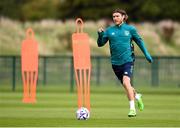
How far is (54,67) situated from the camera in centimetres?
4378

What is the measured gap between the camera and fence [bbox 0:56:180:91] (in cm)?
4150

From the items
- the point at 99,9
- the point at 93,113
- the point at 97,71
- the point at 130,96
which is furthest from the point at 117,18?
the point at 99,9

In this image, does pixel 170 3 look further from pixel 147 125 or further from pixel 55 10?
pixel 147 125

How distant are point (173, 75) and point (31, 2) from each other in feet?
185

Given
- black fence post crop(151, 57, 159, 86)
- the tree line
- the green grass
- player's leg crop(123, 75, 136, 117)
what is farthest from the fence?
the tree line

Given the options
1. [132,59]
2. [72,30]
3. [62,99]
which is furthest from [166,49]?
[132,59]

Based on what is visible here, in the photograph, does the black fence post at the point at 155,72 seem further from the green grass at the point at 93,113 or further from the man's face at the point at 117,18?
the man's face at the point at 117,18

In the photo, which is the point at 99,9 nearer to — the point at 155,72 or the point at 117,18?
the point at 155,72

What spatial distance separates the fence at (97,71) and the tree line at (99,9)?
34.7 metres

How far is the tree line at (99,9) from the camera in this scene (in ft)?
262

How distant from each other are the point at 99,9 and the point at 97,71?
40126 millimetres

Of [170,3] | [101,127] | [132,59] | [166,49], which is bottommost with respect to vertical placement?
[101,127]

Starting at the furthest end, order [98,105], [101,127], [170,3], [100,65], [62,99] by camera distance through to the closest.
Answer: [170,3]
[100,65]
[62,99]
[98,105]
[101,127]

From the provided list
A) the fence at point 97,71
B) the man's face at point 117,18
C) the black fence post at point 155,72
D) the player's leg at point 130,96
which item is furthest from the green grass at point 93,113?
the black fence post at point 155,72
